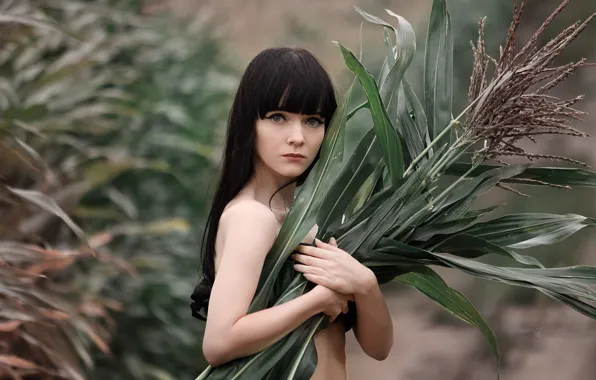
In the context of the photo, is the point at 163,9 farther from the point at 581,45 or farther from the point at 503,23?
the point at 581,45

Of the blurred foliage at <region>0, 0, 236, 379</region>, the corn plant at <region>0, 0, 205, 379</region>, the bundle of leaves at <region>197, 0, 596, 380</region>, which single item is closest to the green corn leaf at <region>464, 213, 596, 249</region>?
the bundle of leaves at <region>197, 0, 596, 380</region>

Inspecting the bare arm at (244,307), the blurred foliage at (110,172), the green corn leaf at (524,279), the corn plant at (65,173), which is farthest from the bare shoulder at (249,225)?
the blurred foliage at (110,172)

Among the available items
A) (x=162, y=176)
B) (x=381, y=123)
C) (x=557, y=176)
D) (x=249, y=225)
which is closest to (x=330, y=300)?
(x=249, y=225)

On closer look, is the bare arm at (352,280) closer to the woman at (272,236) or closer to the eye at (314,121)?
the woman at (272,236)

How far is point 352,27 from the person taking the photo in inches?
144

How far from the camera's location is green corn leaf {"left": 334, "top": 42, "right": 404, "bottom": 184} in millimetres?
1144

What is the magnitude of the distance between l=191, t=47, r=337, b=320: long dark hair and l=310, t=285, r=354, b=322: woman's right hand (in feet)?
0.64

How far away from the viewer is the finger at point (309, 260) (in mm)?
1139

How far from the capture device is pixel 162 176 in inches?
129

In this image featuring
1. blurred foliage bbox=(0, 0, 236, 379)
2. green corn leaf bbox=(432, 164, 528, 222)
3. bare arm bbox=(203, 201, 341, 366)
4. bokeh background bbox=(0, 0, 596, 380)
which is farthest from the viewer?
bokeh background bbox=(0, 0, 596, 380)

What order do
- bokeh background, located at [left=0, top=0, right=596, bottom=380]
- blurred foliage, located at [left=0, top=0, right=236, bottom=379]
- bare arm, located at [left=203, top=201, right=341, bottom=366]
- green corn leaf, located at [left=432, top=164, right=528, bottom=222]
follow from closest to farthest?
bare arm, located at [left=203, top=201, right=341, bottom=366] → green corn leaf, located at [left=432, top=164, right=528, bottom=222] → blurred foliage, located at [left=0, top=0, right=236, bottom=379] → bokeh background, located at [left=0, top=0, right=596, bottom=380]

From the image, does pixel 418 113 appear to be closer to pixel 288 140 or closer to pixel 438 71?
pixel 438 71

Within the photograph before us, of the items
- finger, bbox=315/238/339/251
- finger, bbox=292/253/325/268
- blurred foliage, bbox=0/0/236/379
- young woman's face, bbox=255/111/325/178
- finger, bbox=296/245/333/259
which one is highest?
young woman's face, bbox=255/111/325/178

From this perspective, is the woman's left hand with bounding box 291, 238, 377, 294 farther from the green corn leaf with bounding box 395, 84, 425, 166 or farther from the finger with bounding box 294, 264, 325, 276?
the green corn leaf with bounding box 395, 84, 425, 166
